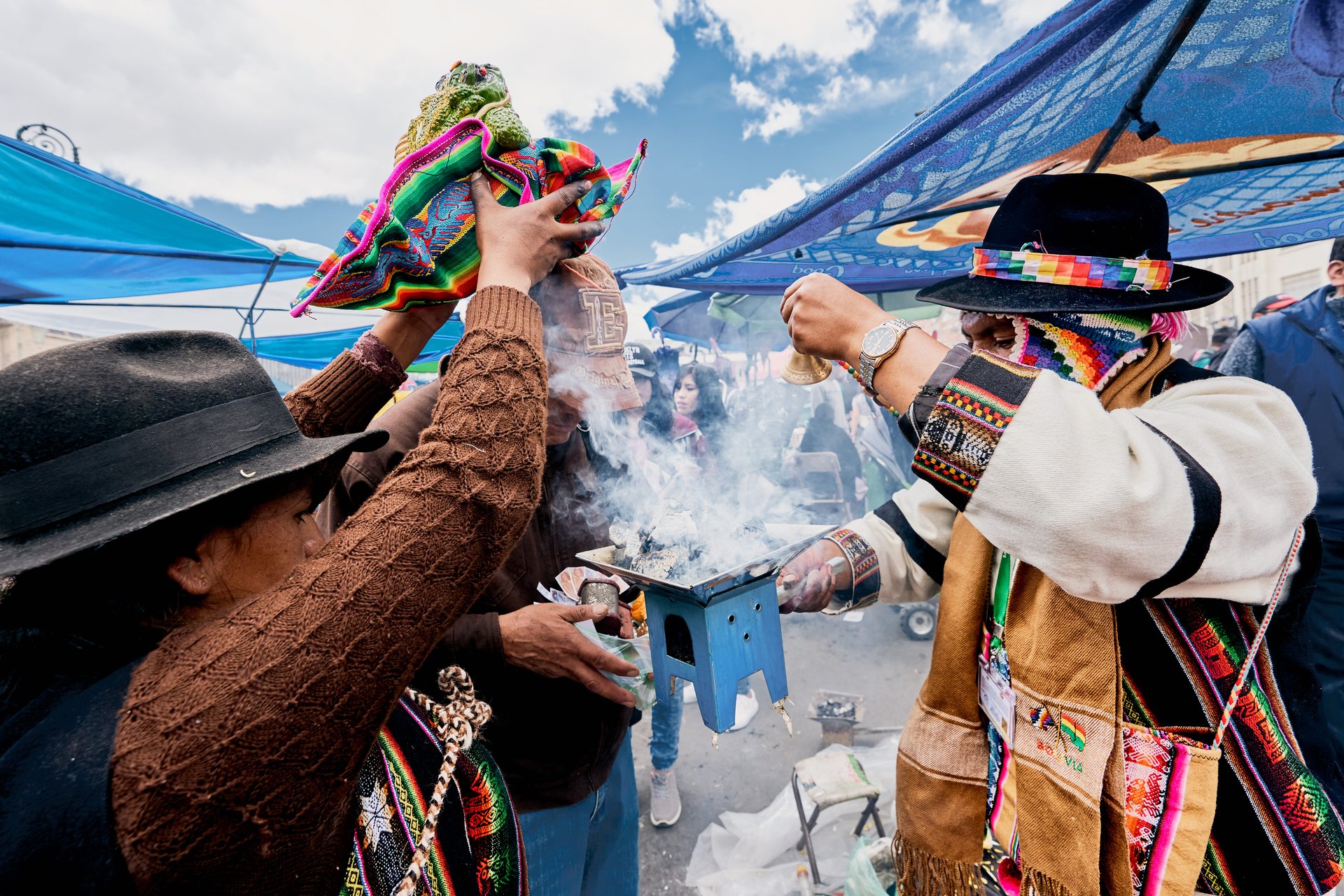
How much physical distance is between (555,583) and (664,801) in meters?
2.82

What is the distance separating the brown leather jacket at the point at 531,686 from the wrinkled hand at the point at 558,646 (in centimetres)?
8

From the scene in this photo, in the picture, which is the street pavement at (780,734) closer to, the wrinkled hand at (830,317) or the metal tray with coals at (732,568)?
the metal tray with coals at (732,568)

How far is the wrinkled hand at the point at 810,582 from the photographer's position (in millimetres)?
2213

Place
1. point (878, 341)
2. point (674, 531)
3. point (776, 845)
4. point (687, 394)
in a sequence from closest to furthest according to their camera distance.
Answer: point (878, 341), point (674, 531), point (776, 845), point (687, 394)

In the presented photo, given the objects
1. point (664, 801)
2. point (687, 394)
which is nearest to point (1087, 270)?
point (664, 801)

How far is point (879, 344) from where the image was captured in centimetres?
137

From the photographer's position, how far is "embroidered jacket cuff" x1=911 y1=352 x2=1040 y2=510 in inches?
46.4

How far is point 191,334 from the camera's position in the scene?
110 centimetres

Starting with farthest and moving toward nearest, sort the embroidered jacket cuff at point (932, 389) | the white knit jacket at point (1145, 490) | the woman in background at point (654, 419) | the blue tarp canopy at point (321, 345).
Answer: the blue tarp canopy at point (321, 345)
the woman in background at point (654, 419)
the embroidered jacket cuff at point (932, 389)
the white knit jacket at point (1145, 490)

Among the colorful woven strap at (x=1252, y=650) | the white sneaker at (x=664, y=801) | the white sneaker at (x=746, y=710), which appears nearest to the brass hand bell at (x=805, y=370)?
the colorful woven strap at (x=1252, y=650)

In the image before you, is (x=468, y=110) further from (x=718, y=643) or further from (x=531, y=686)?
(x=531, y=686)

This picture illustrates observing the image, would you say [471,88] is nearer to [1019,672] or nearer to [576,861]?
[1019,672]

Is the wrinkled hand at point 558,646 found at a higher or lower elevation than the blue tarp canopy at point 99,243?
lower

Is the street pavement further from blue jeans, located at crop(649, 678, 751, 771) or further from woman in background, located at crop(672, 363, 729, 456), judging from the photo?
woman in background, located at crop(672, 363, 729, 456)
